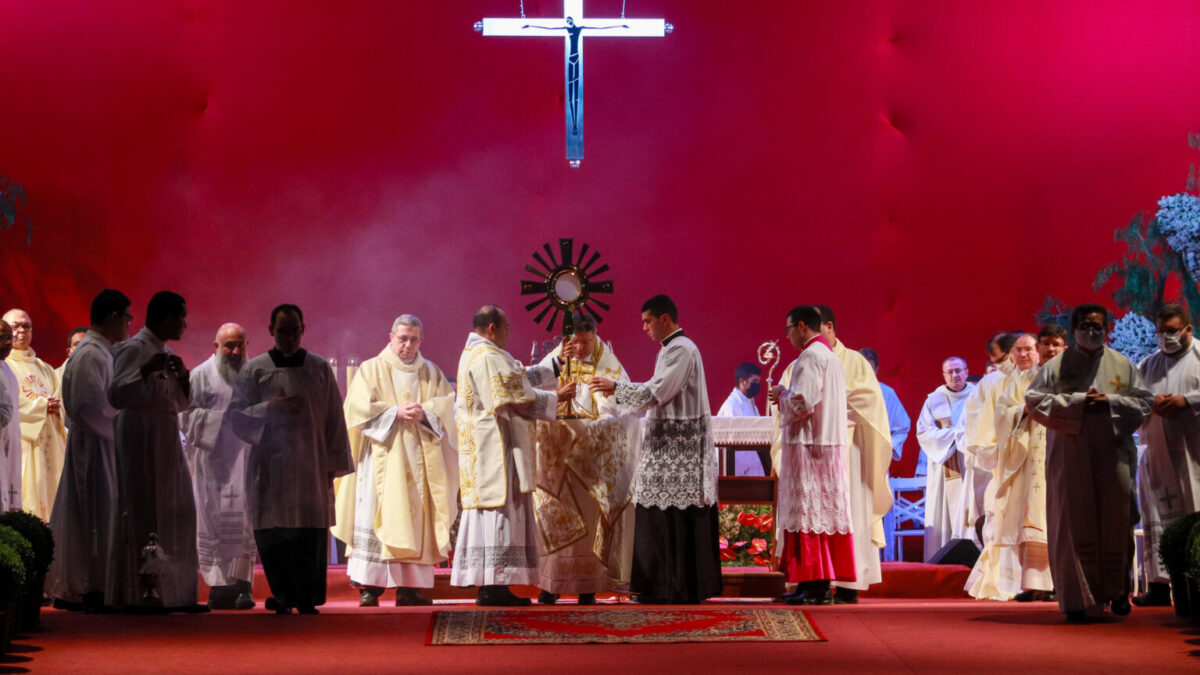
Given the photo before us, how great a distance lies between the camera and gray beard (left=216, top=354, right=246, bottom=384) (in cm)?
840

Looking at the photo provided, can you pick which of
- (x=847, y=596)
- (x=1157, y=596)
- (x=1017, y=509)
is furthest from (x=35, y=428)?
(x=1157, y=596)

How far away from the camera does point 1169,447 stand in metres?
7.86

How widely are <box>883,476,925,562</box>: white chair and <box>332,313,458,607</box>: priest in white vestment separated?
13.8ft

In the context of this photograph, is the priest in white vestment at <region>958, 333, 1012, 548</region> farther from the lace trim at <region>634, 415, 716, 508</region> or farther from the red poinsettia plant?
the lace trim at <region>634, 415, 716, 508</region>

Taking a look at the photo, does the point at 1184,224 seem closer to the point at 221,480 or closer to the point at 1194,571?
the point at 1194,571

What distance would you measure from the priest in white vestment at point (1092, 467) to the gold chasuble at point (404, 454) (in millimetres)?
3576

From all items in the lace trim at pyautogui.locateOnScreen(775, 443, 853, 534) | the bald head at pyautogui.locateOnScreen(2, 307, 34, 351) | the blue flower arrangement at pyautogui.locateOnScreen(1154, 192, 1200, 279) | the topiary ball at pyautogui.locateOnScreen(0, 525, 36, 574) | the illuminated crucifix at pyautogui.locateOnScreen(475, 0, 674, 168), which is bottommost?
the topiary ball at pyautogui.locateOnScreen(0, 525, 36, 574)

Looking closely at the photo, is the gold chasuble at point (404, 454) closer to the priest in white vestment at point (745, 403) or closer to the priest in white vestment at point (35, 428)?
the priest in white vestment at point (35, 428)

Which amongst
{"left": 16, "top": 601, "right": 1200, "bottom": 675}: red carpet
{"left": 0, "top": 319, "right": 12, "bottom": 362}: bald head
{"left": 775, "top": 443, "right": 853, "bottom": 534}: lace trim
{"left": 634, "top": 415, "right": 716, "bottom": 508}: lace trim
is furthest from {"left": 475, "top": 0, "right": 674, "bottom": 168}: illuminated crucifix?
{"left": 16, "top": 601, "right": 1200, "bottom": 675}: red carpet

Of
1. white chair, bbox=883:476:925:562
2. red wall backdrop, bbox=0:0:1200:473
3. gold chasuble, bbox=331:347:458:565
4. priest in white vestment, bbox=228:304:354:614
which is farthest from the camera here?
red wall backdrop, bbox=0:0:1200:473

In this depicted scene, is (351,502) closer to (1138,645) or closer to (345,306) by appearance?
(345,306)

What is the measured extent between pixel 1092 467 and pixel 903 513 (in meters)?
4.94

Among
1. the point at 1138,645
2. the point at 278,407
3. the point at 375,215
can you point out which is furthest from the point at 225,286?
the point at 1138,645

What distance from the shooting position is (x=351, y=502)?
8.95 metres
